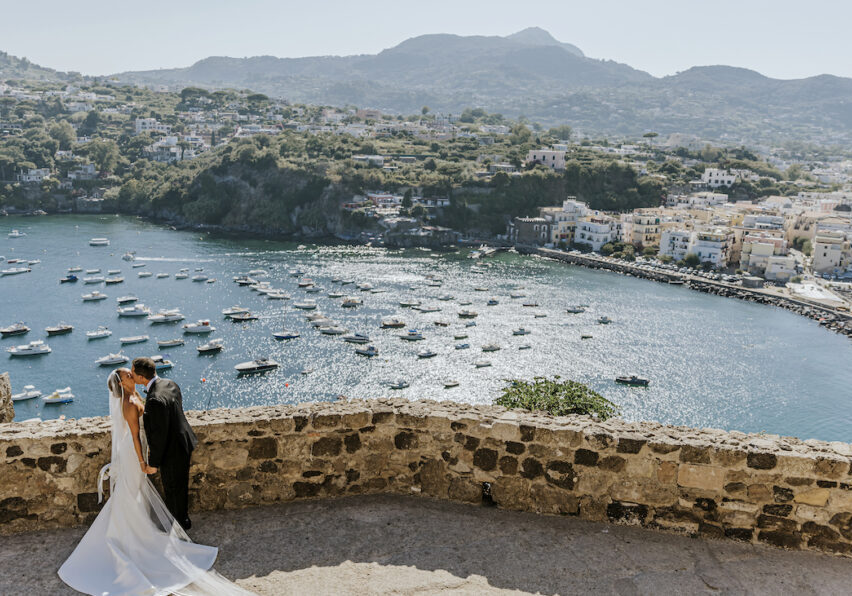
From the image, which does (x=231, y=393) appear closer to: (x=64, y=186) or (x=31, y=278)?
(x=31, y=278)

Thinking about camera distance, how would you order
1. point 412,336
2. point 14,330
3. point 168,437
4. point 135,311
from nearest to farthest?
point 168,437 < point 14,330 < point 412,336 < point 135,311

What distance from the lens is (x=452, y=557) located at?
401cm

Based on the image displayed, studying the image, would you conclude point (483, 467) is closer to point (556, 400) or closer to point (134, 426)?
point (134, 426)

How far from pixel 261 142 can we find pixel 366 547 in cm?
11117

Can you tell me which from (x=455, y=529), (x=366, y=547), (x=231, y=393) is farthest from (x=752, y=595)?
(x=231, y=393)

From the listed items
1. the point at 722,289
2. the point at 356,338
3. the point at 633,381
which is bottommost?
the point at 356,338

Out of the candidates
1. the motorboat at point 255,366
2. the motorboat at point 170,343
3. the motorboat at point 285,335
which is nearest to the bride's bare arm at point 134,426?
the motorboat at point 255,366

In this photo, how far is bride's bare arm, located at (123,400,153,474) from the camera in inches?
155

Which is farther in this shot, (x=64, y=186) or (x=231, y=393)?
(x=64, y=186)

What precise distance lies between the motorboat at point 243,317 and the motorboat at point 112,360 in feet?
29.9

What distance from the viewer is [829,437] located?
31.2 m

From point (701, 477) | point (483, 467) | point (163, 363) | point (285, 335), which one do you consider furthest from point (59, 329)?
point (701, 477)

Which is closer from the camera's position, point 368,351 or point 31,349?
point 31,349

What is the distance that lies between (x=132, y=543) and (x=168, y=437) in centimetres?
59
